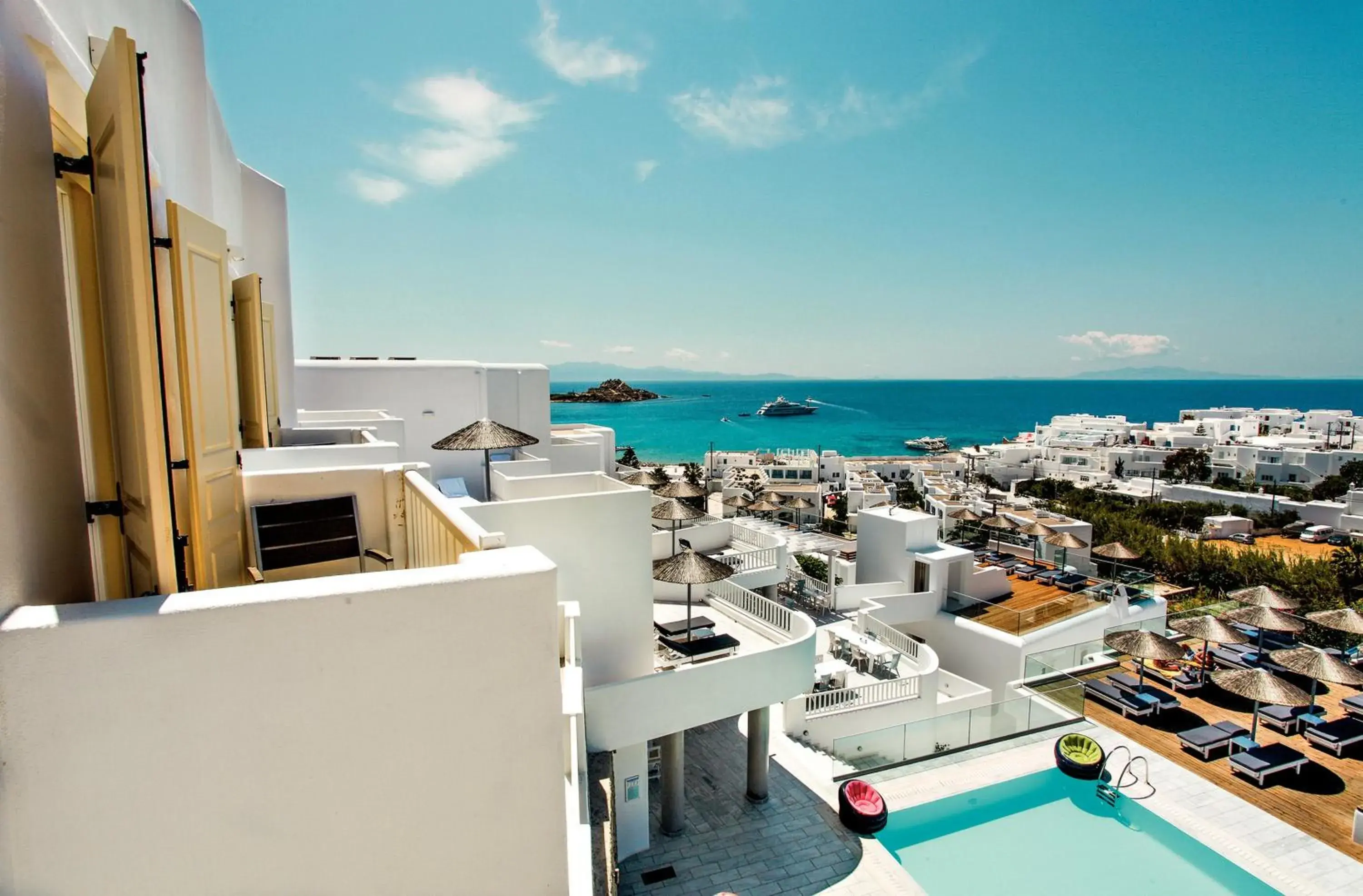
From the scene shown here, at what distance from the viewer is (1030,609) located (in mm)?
17969

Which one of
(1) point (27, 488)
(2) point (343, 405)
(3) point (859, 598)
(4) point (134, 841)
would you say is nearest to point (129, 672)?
(4) point (134, 841)

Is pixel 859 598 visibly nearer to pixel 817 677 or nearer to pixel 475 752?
pixel 817 677

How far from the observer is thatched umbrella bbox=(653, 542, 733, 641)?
32.8 ft

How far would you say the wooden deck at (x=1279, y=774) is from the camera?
1060cm

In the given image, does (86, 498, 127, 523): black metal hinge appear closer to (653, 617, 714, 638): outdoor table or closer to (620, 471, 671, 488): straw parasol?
(653, 617, 714, 638): outdoor table

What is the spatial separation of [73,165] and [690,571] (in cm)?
871

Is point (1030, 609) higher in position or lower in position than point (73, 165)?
lower

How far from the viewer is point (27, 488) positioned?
214 cm

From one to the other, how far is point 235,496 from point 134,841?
1951mm

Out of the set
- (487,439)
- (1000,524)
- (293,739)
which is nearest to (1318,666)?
(1000,524)

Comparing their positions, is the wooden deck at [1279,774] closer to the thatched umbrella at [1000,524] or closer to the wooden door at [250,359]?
the thatched umbrella at [1000,524]

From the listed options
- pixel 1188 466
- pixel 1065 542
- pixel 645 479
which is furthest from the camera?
pixel 1188 466

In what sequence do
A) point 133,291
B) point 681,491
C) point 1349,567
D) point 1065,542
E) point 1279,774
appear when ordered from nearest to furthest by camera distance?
point 133,291
point 1279,774
point 681,491
point 1065,542
point 1349,567

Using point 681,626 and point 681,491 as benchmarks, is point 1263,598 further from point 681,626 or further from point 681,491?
point 681,626
